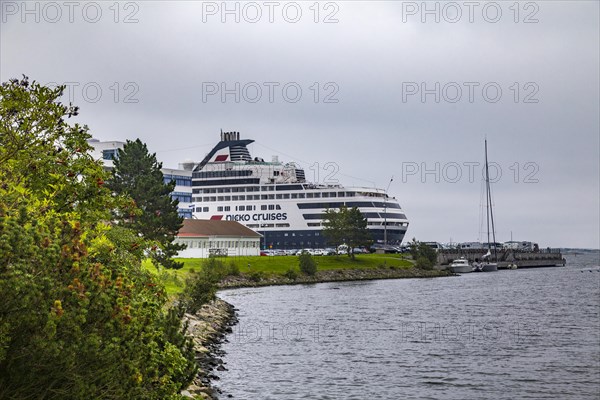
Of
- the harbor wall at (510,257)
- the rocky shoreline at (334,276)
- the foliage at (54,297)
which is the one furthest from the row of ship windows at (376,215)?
the foliage at (54,297)

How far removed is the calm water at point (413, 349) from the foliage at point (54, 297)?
14.4 m

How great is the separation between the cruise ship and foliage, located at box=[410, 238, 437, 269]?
1632 cm

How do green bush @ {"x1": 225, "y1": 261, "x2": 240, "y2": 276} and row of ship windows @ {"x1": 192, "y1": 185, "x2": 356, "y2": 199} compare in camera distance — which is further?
row of ship windows @ {"x1": 192, "y1": 185, "x2": 356, "y2": 199}

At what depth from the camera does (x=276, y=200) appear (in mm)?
173875

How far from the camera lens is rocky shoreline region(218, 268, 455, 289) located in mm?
99750

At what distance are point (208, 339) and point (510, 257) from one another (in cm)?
15061

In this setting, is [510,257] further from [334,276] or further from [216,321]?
[216,321]

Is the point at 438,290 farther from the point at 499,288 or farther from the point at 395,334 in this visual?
the point at 395,334

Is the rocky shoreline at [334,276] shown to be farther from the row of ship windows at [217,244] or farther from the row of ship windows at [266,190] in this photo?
the row of ship windows at [266,190]

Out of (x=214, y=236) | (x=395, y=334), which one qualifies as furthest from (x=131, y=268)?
(x=214, y=236)

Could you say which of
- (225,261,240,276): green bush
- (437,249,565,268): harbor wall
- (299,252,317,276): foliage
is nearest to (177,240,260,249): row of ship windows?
(225,261,240,276): green bush

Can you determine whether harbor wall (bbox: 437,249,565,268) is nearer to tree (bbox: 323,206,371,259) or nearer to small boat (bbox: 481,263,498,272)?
small boat (bbox: 481,263,498,272)

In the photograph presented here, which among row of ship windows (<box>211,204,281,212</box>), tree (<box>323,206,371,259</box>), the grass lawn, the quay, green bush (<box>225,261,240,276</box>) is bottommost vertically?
green bush (<box>225,261,240,276</box>)

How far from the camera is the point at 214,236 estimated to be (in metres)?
118
